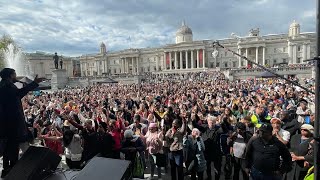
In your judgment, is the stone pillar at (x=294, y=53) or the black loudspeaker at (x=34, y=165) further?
the stone pillar at (x=294, y=53)

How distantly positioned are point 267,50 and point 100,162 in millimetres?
99105

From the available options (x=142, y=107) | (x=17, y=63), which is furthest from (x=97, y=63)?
(x=142, y=107)

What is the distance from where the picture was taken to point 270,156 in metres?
4.37

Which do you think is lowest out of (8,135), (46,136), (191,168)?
(191,168)

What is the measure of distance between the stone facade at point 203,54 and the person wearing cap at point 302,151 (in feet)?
242

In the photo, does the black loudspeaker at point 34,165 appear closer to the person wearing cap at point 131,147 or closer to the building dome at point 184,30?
the person wearing cap at point 131,147

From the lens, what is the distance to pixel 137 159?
6.34 metres

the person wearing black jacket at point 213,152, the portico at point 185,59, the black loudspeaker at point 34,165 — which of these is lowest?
the person wearing black jacket at point 213,152

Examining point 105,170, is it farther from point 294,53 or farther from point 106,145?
point 294,53

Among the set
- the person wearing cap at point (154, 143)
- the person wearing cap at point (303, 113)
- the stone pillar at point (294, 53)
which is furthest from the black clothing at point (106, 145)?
the stone pillar at point (294, 53)

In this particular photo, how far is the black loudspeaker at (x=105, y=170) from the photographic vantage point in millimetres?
3475

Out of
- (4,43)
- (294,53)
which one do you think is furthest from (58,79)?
(294,53)

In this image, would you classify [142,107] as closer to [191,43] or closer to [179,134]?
[179,134]

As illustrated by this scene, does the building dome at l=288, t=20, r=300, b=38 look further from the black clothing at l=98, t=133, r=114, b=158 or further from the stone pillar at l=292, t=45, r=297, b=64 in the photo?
the black clothing at l=98, t=133, r=114, b=158
